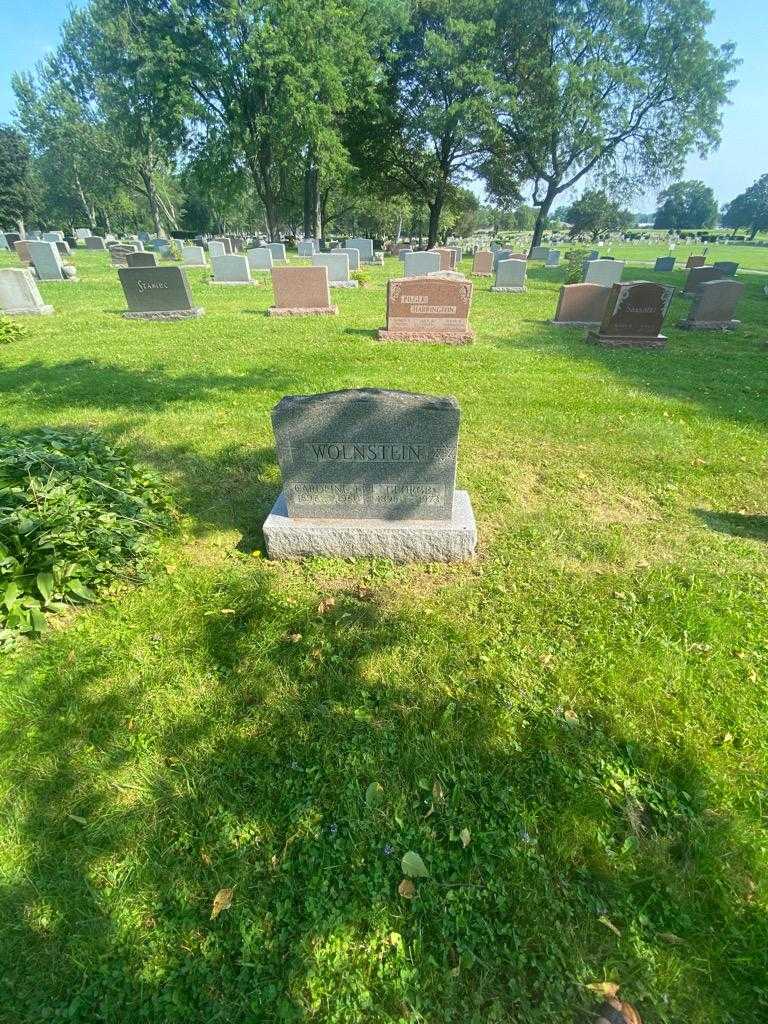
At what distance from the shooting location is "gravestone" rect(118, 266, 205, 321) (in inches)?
445

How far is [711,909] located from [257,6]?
1461 inches

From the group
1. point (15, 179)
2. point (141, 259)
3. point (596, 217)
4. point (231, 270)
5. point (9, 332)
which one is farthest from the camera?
point (596, 217)

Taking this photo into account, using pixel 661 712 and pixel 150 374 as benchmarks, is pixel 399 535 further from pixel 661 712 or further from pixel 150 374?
pixel 150 374

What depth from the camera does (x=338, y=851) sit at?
1.90m

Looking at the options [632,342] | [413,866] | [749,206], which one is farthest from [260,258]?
[749,206]

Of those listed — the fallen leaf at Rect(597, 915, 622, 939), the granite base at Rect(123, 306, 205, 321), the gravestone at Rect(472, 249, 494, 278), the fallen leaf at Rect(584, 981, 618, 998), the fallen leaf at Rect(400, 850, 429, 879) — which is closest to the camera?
the fallen leaf at Rect(584, 981, 618, 998)

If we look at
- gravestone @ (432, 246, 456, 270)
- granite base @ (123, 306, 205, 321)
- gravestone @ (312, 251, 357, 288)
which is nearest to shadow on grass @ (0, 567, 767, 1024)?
granite base @ (123, 306, 205, 321)

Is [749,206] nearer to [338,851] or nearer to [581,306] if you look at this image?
[581,306]

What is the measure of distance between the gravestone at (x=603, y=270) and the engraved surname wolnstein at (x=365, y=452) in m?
18.4

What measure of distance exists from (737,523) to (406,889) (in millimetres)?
4049

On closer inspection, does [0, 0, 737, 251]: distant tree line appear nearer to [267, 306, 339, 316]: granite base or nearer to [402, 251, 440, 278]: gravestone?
[402, 251, 440, 278]: gravestone

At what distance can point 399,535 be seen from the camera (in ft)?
11.3

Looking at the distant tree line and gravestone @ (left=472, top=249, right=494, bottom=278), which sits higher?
the distant tree line

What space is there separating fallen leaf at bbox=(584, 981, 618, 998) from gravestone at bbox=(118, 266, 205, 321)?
13.5m
